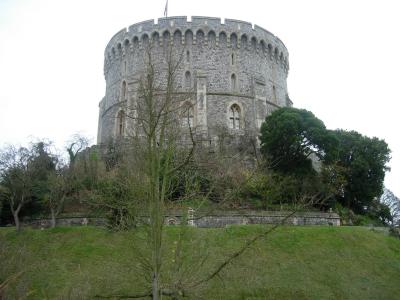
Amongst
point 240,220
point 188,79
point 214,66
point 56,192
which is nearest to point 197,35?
point 214,66

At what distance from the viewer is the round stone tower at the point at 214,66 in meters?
32.7

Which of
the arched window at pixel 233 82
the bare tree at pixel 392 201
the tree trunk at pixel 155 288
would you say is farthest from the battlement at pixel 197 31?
the tree trunk at pixel 155 288

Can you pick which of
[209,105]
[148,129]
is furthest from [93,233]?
[209,105]

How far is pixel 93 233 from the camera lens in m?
20.4

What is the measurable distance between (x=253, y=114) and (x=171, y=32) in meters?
8.28

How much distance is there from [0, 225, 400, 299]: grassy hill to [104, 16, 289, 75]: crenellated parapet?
17.2 meters

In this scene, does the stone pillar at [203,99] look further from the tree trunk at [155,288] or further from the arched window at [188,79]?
the tree trunk at [155,288]

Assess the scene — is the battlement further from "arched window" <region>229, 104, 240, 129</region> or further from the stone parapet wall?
the stone parapet wall

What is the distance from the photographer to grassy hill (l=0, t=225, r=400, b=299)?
15.5 m

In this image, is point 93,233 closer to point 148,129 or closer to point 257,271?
point 257,271

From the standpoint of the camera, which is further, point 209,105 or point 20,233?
point 209,105

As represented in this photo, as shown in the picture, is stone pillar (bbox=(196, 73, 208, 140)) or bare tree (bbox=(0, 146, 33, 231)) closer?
bare tree (bbox=(0, 146, 33, 231))

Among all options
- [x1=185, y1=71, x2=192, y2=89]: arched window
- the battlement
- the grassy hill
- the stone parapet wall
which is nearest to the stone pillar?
[x1=185, y1=71, x2=192, y2=89]: arched window

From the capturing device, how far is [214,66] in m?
33.7
